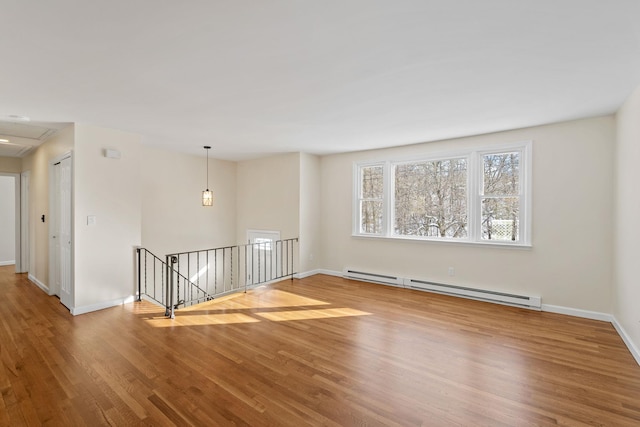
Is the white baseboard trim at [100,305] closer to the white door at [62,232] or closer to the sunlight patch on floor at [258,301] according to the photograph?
the white door at [62,232]

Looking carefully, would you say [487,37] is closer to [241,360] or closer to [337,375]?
[337,375]

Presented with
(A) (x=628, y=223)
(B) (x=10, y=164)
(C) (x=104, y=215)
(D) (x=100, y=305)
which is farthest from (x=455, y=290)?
(B) (x=10, y=164)

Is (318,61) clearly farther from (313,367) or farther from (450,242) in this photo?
(450,242)

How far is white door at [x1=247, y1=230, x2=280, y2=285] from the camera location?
21.4 ft

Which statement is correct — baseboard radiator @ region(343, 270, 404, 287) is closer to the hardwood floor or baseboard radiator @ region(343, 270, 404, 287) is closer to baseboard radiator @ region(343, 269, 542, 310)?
baseboard radiator @ region(343, 269, 542, 310)

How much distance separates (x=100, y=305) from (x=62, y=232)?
1245mm

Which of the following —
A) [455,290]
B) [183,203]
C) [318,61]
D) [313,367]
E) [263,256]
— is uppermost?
[318,61]

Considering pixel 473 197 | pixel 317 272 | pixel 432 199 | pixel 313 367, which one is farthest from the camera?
pixel 317 272

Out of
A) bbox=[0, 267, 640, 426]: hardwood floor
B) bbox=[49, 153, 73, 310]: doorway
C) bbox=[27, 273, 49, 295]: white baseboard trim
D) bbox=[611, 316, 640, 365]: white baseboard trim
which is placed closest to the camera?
bbox=[0, 267, 640, 426]: hardwood floor

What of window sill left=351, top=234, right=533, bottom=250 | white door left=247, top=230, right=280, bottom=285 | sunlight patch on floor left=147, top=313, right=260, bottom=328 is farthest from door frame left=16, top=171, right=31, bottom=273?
window sill left=351, top=234, right=533, bottom=250

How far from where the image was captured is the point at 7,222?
7.79 metres

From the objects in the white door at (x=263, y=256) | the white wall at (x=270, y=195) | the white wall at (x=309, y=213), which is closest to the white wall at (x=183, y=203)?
the white wall at (x=270, y=195)

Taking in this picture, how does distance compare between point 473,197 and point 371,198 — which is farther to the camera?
point 371,198

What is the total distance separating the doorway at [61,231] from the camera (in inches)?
166
